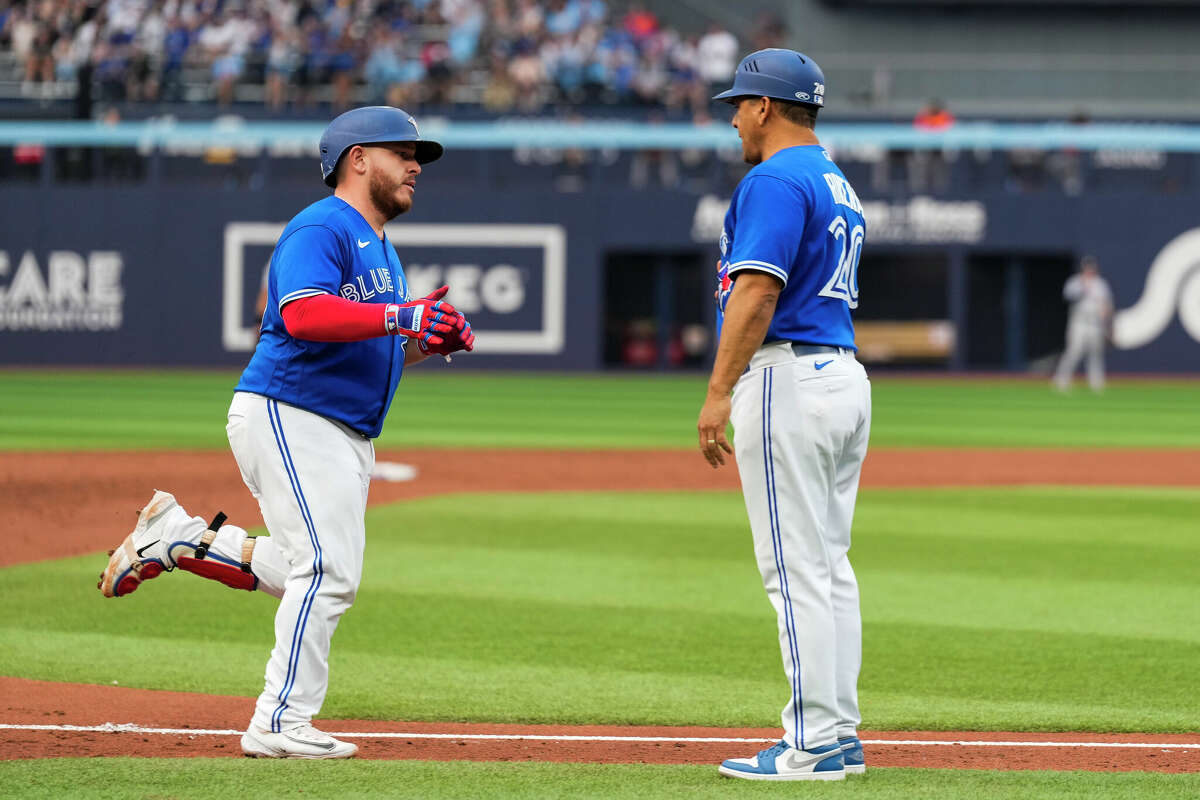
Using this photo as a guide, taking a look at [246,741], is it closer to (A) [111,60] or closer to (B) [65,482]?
(B) [65,482]

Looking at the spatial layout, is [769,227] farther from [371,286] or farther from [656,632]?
[656,632]

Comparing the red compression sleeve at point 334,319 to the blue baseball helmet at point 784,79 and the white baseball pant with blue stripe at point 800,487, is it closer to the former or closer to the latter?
the white baseball pant with blue stripe at point 800,487

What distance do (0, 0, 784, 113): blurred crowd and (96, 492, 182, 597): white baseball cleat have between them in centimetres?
2324

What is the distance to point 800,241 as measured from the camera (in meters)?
4.82

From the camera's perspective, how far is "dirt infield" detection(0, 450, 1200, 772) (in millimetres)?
5344

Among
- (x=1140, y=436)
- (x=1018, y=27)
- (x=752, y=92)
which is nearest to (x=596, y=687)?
(x=752, y=92)

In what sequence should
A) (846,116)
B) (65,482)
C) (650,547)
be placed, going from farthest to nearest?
(846,116)
(65,482)
(650,547)

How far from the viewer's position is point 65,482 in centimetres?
1323

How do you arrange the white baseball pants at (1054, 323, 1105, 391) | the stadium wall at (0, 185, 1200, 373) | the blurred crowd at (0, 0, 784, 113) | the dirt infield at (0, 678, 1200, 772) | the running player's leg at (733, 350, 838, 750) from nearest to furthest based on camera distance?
the running player's leg at (733, 350, 838, 750) → the dirt infield at (0, 678, 1200, 772) → the white baseball pants at (1054, 323, 1105, 391) → the stadium wall at (0, 185, 1200, 373) → the blurred crowd at (0, 0, 784, 113)

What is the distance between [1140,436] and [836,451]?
14.5 metres

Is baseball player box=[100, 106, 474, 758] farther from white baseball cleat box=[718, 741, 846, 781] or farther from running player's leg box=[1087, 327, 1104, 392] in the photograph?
running player's leg box=[1087, 327, 1104, 392]

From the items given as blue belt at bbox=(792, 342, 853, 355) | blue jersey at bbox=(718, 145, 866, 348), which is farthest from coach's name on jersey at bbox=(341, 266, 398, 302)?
blue belt at bbox=(792, 342, 853, 355)

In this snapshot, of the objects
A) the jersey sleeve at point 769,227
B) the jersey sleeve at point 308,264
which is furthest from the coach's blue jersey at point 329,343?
the jersey sleeve at point 769,227

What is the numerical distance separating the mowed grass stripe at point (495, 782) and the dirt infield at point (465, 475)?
5.76 metres
